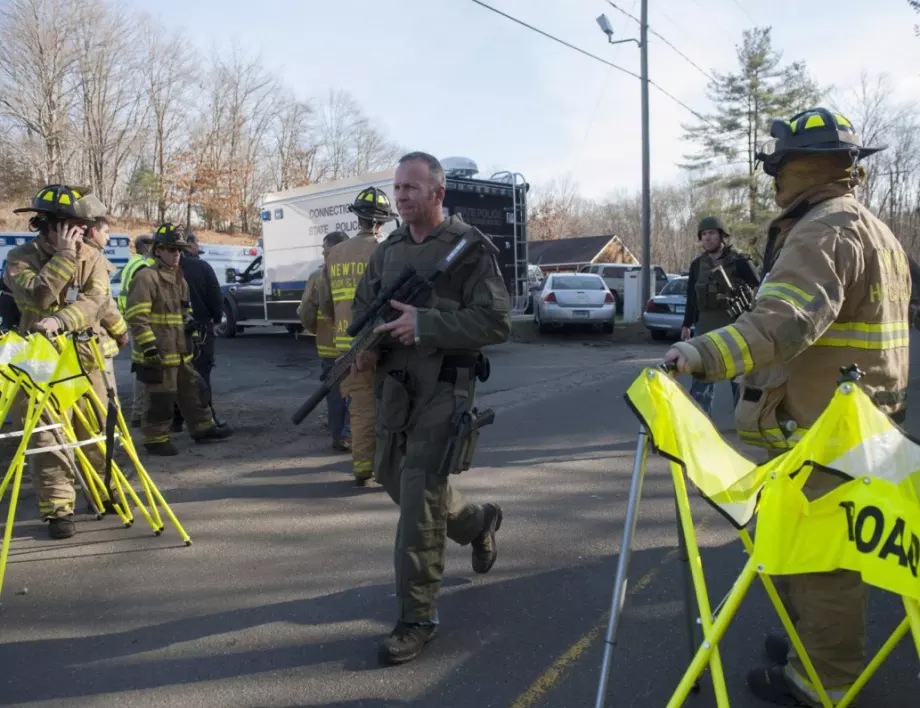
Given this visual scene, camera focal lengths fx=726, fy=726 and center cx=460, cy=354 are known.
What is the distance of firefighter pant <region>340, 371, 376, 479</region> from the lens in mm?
5645

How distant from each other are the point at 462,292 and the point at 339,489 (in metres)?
2.81

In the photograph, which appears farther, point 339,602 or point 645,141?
point 645,141

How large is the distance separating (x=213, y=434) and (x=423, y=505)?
4.75 meters

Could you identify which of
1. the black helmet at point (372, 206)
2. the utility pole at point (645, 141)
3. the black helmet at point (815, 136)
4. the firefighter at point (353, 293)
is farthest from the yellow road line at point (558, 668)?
the utility pole at point (645, 141)


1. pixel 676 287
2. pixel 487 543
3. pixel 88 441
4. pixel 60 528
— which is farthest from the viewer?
pixel 676 287

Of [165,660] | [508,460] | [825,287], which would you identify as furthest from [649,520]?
[165,660]

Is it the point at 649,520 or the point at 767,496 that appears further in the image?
the point at 649,520

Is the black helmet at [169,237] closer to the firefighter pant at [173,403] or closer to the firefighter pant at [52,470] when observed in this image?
the firefighter pant at [173,403]

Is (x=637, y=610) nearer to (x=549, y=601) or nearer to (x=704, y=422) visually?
(x=549, y=601)

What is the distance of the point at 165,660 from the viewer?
3.12 metres

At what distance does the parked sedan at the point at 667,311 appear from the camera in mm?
16766

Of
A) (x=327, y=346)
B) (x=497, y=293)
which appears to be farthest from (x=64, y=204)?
(x=497, y=293)

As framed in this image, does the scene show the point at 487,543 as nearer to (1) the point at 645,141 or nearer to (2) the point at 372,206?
(2) the point at 372,206

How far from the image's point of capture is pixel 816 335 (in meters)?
2.43
